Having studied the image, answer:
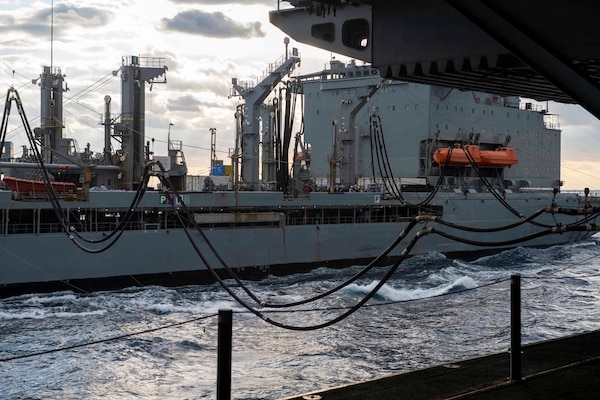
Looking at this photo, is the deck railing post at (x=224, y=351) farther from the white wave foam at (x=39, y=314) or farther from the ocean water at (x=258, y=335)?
the white wave foam at (x=39, y=314)

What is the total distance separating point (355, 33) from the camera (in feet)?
26.4

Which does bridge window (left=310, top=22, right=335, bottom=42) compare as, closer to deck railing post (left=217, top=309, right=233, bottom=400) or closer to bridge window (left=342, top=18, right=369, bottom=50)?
bridge window (left=342, top=18, right=369, bottom=50)

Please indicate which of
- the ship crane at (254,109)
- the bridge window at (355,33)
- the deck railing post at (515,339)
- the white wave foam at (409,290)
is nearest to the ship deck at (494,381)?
the deck railing post at (515,339)

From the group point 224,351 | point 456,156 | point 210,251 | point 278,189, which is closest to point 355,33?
point 224,351

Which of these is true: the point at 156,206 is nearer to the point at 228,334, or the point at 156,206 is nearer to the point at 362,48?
the point at 362,48

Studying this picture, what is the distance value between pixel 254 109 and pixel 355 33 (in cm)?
2631

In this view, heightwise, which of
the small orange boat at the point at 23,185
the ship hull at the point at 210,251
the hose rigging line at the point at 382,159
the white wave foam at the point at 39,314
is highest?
the hose rigging line at the point at 382,159

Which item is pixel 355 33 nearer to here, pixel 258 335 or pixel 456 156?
pixel 258 335

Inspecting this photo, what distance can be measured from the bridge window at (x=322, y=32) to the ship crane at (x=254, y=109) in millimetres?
24115

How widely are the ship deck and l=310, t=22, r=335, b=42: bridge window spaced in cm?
433

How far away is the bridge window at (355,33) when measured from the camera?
311 inches

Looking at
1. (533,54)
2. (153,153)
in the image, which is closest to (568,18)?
(533,54)

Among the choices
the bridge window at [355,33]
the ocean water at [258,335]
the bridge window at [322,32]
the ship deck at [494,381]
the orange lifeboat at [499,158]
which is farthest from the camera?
the orange lifeboat at [499,158]

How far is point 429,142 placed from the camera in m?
Answer: 33.9
